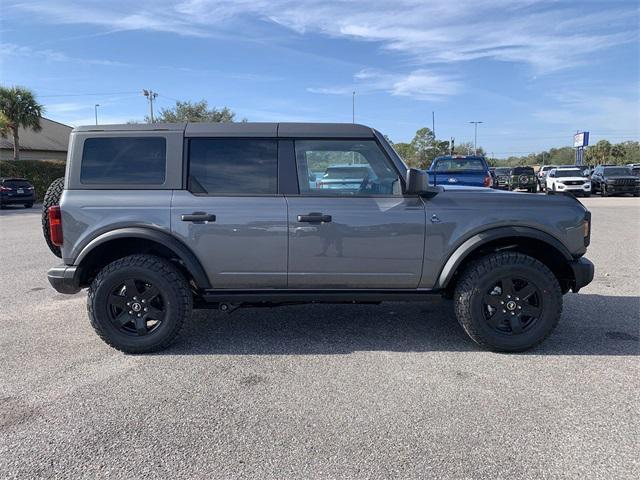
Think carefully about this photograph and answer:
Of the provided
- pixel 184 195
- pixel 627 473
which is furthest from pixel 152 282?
pixel 627 473

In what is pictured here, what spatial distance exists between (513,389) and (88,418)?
287cm

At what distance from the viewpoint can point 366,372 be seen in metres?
3.78

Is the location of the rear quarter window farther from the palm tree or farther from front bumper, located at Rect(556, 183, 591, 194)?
the palm tree

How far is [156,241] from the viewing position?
13.3 feet

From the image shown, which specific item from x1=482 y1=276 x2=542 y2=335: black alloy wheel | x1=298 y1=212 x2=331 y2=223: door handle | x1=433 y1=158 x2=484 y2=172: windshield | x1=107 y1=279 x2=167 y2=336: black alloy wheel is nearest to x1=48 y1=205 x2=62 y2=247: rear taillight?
x1=107 y1=279 x2=167 y2=336: black alloy wheel

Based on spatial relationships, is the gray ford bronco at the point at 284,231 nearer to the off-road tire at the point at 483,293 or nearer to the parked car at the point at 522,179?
the off-road tire at the point at 483,293

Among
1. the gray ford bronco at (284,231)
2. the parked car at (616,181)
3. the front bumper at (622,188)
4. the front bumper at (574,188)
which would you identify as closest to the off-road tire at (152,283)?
the gray ford bronco at (284,231)

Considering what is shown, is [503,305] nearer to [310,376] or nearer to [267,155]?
[310,376]

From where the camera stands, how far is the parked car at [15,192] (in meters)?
22.1

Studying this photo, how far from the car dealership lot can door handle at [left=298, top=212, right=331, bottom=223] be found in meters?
1.13

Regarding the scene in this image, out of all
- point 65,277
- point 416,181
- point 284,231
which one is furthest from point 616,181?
point 65,277

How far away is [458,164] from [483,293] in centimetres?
1125

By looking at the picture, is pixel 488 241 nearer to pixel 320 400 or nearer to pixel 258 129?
pixel 320 400

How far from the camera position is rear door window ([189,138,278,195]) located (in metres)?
4.20
